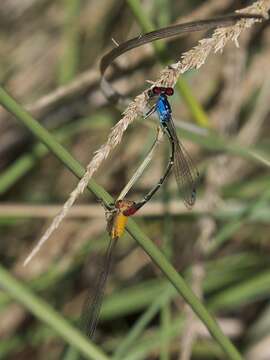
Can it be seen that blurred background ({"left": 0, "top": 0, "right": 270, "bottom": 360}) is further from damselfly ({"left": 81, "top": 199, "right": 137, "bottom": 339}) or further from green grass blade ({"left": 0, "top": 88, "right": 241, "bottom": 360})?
green grass blade ({"left": 0, "top": 88, "right": 241, "bottom": 360})

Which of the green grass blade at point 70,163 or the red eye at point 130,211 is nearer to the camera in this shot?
the green grass blade at point 70,163

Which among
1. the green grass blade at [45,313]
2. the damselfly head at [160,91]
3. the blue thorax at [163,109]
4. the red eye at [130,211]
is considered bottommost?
the green grass blade at [45,313]

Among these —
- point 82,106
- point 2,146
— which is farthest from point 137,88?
point 2,146

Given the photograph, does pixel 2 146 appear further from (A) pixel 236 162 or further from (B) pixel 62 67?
(A) pixel 236 162

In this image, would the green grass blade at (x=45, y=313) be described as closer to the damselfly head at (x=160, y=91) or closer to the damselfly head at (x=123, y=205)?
the damselfly head at (x=123, y=205)

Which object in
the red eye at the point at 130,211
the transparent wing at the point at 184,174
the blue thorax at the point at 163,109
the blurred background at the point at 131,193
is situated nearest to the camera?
the red eye at the point at 130,211

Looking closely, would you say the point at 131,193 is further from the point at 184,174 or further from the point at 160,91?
the point at 160,91

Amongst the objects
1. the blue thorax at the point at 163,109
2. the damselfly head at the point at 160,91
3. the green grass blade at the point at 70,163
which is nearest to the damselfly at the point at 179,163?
the blue thorax at the point at 163,109
